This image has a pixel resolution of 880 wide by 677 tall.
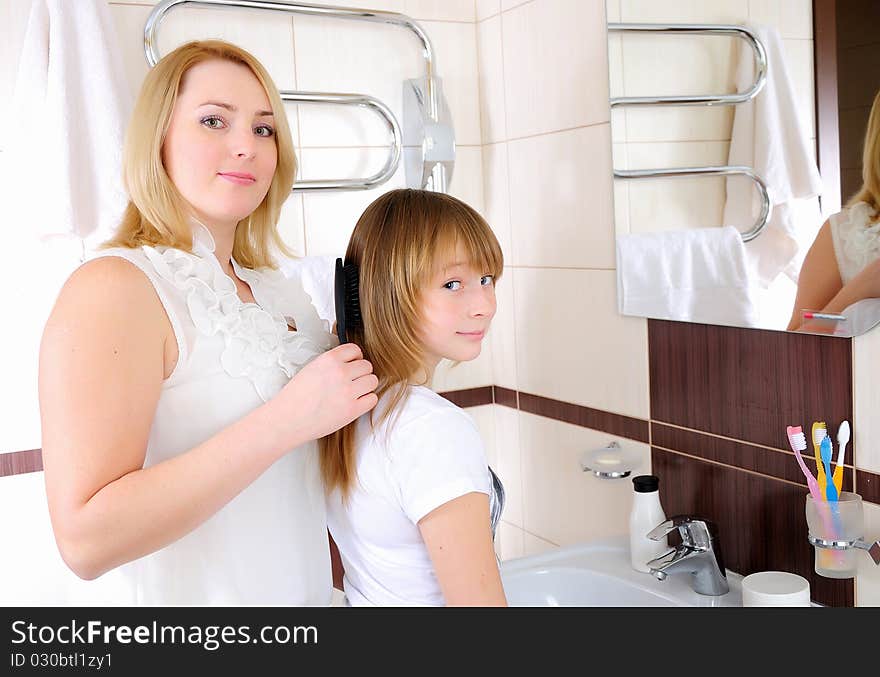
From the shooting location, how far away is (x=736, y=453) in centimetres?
150

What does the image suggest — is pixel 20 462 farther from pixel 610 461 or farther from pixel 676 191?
pixel 676 191

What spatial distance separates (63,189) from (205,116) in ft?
1.90

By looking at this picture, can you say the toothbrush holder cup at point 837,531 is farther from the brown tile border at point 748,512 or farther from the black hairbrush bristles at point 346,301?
the black hairbrush bristles at point 346,301

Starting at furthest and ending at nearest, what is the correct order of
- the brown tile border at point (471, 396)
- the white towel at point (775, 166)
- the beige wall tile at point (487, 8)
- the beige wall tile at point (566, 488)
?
the brown tile border at point (471, 396)
the beige wall tile at point (487, 8)
the beige wall tile at point (566, 488)
the white towel at point (775, 166)

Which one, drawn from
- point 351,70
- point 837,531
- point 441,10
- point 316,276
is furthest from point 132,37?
point 837,531

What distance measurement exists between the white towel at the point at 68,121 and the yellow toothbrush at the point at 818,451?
1175 millimetres

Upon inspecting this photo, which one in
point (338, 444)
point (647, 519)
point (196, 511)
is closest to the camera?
point (196, 511)

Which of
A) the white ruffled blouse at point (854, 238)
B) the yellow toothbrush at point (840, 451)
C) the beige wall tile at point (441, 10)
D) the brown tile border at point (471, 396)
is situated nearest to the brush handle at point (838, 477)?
the yellow toothbrush at point (840, 451)

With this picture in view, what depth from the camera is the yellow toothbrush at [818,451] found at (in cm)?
127

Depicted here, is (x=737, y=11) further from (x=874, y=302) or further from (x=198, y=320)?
(x=198, y=320)

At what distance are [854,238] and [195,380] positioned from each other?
2.91 ft

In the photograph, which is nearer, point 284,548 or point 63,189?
point 284,548

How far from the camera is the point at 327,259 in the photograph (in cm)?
191
